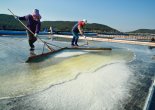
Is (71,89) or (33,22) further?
(33,22)

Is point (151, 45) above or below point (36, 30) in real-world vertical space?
below

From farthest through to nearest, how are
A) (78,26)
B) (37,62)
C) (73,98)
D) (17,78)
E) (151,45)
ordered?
(151,45) < (78,26) < (37,62) < (17,78) < (73,98)

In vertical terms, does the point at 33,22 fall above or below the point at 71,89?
above

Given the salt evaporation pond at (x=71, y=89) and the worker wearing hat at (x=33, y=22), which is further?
the worker wearing hat at (x=33, y=22)

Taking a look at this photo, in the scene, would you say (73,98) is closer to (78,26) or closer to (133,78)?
(133,78)

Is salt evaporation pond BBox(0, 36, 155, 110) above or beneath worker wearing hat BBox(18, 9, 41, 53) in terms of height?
beneath

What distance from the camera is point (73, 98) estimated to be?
3.89m

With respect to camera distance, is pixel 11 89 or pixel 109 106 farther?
pixel 11 89

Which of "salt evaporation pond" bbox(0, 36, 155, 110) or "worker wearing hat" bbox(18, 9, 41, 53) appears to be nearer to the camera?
"salt evaporation pond" bbox(0, 36, 155, 110)

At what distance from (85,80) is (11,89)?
1751 mm

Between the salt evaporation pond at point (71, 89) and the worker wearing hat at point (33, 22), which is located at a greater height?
the worker wearing hat at point (33, 22)

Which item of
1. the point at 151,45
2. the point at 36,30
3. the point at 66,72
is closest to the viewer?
the point at 66,72

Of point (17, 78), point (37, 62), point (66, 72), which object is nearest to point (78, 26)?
point (37, 62)

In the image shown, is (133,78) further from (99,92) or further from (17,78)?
(17,78)
